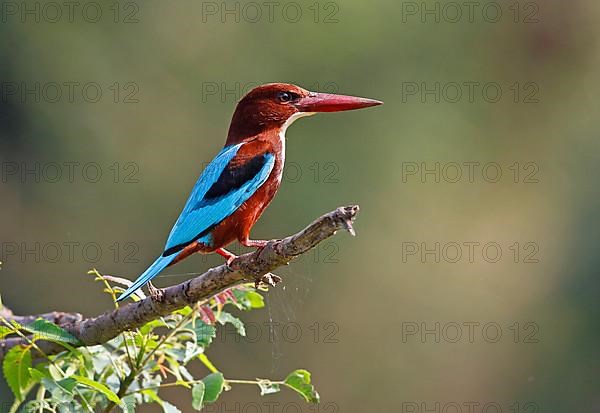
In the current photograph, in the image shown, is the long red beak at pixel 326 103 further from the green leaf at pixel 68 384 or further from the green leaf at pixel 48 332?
the green leaf at pixel 68 384

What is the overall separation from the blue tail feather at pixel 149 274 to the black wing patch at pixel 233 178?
268 millimetres

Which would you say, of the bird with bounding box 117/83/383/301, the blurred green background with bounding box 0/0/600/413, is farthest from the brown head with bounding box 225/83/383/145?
the blurred green background with bounding box 0/0/600/413

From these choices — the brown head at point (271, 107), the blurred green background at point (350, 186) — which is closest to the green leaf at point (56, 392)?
the brown head at point (271, 107)

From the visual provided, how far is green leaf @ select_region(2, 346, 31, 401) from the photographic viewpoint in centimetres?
235

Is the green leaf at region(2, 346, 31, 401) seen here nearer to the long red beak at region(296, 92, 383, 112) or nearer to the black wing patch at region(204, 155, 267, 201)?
the black wing patch at region(204, 155, 267, 201)

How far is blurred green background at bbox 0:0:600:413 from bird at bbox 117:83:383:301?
372 centimetres

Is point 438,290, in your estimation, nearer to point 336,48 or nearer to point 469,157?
point 469,157

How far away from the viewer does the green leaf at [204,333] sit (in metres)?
2.43

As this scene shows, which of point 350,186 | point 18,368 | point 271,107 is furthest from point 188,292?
point 350,186

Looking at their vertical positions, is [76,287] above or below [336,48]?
below

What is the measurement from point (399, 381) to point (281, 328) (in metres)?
0.91

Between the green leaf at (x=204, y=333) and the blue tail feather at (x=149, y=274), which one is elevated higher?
the blue tail feather at (x=149, y=274)

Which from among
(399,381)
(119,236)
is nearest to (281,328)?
(399,381)

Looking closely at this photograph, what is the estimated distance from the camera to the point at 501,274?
798 centimetres
